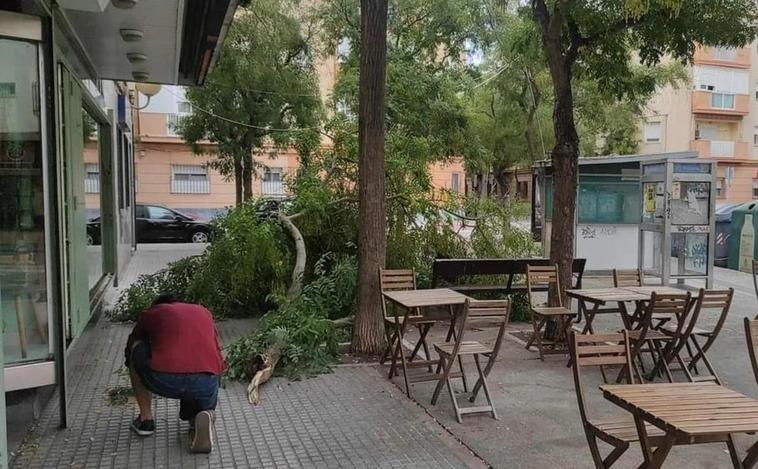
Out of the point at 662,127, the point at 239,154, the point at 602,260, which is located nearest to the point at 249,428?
the point at 602,260

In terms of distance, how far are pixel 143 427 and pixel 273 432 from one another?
2.91 ft

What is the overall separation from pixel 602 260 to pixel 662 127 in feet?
85.5

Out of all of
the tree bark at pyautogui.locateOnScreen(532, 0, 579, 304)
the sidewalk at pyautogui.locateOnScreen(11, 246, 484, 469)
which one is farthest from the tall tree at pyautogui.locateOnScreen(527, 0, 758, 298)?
the sidewalk at pyautogui.locateOnScreen(11, 246, 484, 469)

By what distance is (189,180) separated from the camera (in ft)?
92.8

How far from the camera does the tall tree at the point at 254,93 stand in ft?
52.2

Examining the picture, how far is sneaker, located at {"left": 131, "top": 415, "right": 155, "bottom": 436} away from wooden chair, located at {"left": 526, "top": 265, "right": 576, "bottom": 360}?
12.7ft

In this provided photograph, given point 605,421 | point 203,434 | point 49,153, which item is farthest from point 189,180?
point 605,421

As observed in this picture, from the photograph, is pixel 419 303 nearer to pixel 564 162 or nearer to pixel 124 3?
pixel 564 162

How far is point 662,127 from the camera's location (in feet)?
116

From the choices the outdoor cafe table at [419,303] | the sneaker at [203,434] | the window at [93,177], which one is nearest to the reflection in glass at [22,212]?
the sneaker at [203,434]

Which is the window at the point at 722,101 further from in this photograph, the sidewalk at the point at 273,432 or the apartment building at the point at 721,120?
the sidewalk at the point at 273,432

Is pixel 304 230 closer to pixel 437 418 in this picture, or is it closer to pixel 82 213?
pixel 82 213

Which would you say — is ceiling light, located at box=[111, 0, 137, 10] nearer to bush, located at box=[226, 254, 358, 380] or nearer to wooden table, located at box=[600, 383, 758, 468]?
bush, located at box=[226, 254, 358, 380]

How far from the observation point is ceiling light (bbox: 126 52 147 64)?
7074 millimetres
